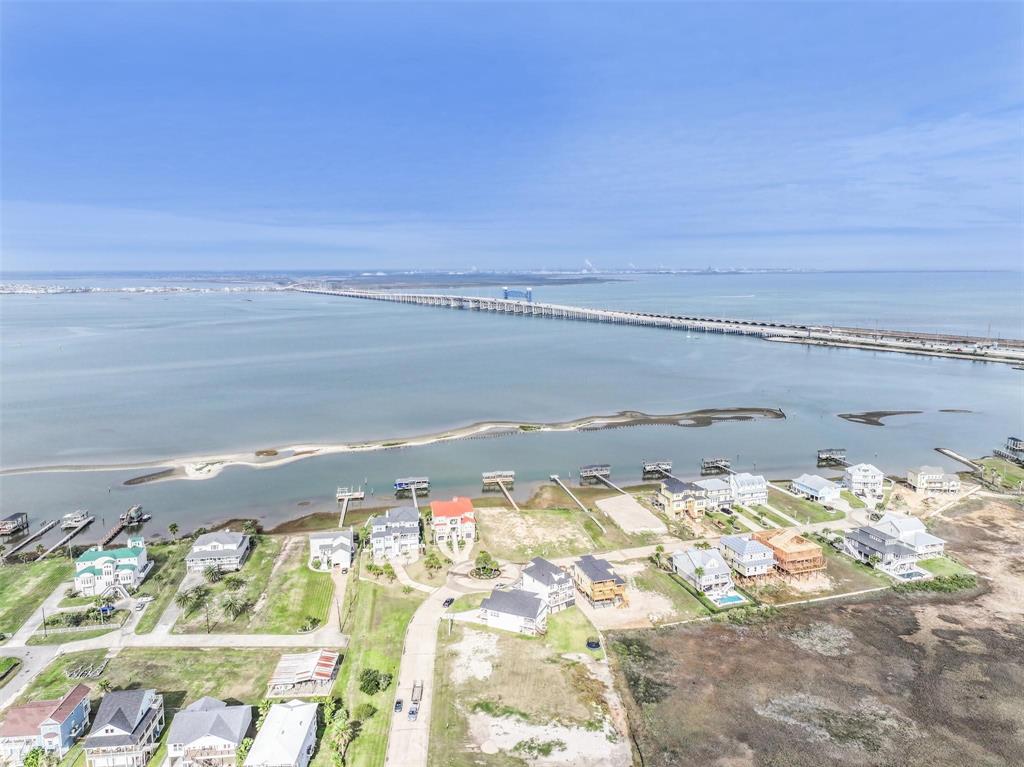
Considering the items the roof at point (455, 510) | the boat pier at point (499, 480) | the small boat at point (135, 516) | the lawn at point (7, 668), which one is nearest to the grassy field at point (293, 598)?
the roof at point (455, 510)

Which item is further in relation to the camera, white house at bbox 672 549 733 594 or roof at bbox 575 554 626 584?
white house at bbox 672 549 733 594

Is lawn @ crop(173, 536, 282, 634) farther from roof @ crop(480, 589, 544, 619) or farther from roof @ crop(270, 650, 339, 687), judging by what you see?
roof @ crop(480, 589, 544, 619)

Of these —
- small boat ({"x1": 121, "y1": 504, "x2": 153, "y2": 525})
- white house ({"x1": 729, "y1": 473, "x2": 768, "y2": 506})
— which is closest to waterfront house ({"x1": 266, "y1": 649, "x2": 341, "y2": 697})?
small boat ({"x1": 121, "y1": 504, "x2": 153, "y2": 525})

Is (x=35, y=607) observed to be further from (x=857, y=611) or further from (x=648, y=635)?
(x=857, y=611)

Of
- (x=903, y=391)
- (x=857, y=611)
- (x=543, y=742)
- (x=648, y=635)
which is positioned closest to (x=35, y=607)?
(x=543, y=742)

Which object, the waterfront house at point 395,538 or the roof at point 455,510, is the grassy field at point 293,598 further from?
the roof at point 455,510

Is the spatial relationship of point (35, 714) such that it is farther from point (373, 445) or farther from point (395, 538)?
point (373, 445)
